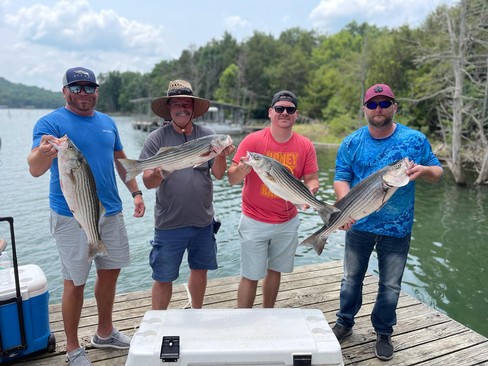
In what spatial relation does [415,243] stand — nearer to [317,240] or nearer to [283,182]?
[317,240]

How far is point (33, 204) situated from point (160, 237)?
12822 millimetres

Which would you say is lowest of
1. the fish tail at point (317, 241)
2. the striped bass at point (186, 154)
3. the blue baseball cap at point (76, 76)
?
the fish tail at point (317, 241)

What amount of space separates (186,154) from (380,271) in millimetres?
2183

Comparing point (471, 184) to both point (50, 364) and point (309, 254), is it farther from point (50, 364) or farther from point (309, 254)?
point (50, 364)

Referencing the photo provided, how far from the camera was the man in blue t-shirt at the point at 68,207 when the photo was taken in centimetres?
306

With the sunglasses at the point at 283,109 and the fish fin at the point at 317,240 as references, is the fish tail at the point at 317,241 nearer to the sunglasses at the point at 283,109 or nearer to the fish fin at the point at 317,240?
the fish fin at the point at 317,240

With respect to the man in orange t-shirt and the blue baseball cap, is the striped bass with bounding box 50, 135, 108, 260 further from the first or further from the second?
the man in orange t-shirt

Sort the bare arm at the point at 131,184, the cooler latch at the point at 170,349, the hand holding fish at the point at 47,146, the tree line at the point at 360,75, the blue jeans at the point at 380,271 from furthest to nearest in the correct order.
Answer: the tree line at the point at 360,75
the bare arm at the point at 131,184
the blue jeans at the point at 380,271
the hand holding fish at the point at 47,146
the cooler latch at the point at 170,349

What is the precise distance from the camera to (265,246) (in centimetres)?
387

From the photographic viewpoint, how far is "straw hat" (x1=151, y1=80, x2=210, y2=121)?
11.6 ft

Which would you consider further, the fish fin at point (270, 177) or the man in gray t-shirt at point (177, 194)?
the man in gray t-shirt at point (177, 194)

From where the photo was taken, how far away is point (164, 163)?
3.25 meters

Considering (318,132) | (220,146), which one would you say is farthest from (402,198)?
(318,132)

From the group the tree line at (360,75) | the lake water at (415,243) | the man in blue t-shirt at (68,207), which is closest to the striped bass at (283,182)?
the man in blue t-shirt at (68,207)
